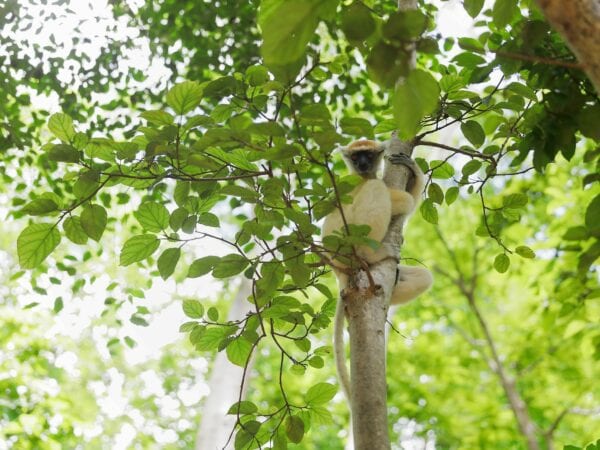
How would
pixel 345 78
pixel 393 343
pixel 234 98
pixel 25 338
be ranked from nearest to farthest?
pixel 234 98
pixel 345 78
pixel 25 338
pixel 393 343

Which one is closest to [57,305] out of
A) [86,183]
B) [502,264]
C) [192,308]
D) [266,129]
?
[192,308]

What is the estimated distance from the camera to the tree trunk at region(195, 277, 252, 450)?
7.14 meters

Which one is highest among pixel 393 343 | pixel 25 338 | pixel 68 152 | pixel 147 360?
pixel 147 360

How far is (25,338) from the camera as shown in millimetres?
7699

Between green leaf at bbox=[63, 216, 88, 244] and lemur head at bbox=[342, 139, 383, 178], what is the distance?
2763 mm

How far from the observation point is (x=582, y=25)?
133 centimetres

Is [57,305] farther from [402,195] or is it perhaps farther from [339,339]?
[402,195]

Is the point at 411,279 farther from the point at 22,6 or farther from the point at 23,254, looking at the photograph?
the point at 22,6

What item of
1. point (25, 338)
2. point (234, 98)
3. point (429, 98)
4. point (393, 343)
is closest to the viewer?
point (429, 98)

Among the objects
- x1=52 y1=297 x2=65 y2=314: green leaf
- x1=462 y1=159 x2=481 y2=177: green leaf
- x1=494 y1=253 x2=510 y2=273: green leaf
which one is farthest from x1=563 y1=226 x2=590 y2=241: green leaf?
x1=52 y1=297 x2=65 y2=314: green leaf

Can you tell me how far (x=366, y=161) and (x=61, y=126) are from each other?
2948 mm

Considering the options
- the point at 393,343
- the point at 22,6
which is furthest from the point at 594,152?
the point at 393,343

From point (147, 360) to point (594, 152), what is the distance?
61.1 ft

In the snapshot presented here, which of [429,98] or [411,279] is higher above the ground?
[411,279]
